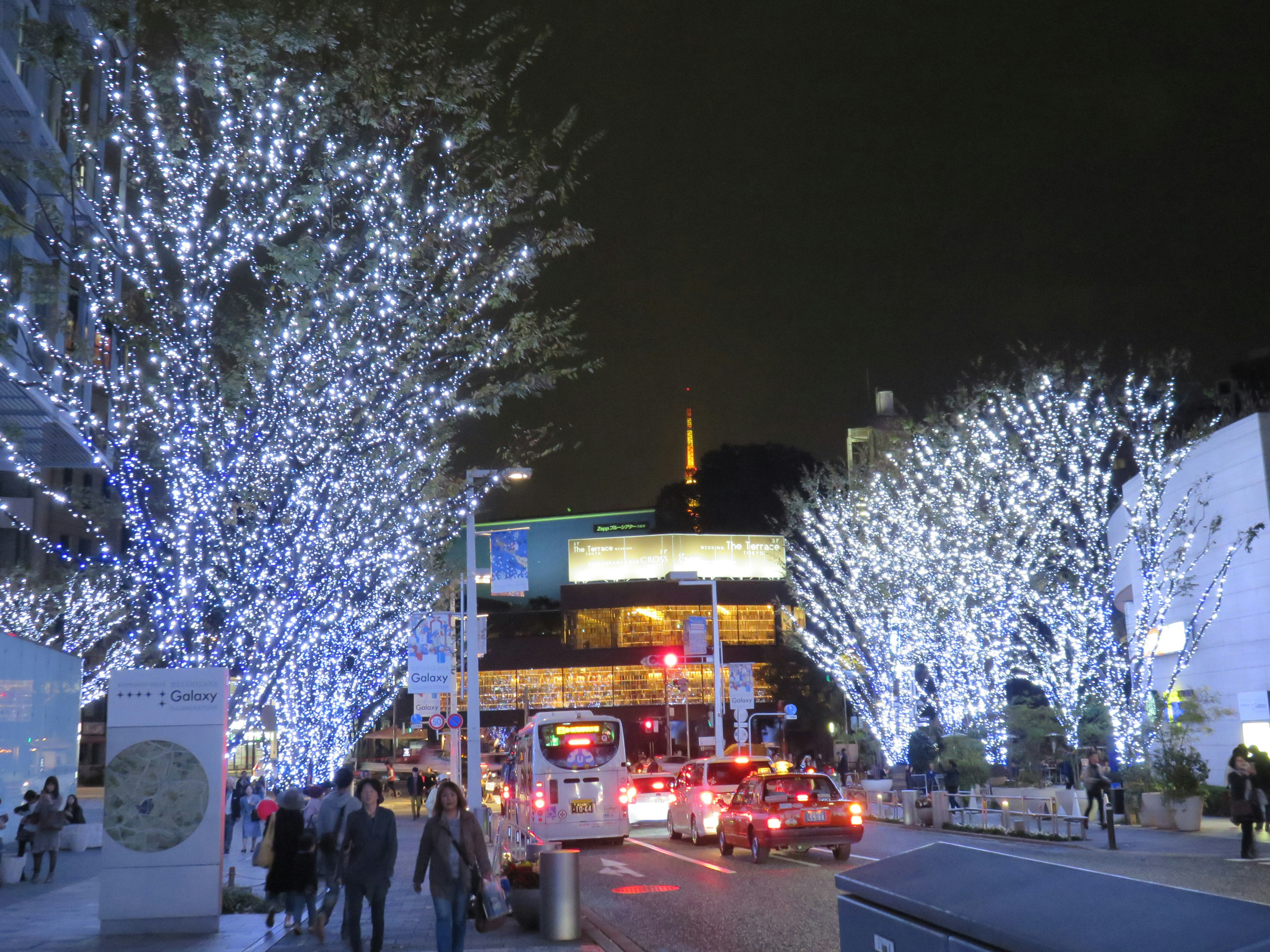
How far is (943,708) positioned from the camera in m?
33.3

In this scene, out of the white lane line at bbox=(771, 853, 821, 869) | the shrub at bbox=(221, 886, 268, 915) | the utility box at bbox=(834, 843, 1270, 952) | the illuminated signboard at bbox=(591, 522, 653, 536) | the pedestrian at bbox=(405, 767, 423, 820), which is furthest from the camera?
the illuminated signboard at bbox=(591, 522, 653, 536)

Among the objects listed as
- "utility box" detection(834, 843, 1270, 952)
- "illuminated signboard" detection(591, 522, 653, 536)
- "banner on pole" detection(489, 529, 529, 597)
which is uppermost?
Result: "illuminated signboard" detection(591, 522, 653, 536)

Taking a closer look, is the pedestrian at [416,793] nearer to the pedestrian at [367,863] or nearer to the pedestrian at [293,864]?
the pedestrian at [293,864]

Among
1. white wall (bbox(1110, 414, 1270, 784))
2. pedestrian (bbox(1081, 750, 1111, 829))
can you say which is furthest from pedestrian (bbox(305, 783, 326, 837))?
white wall (bbox(1110, 414, 1270, 784))

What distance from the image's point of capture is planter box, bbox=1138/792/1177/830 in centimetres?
2253

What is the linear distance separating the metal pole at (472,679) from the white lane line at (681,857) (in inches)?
153

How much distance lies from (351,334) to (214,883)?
735cm

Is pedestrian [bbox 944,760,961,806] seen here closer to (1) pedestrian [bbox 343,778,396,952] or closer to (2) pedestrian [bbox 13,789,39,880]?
(1) pedestrian [bbox 343,778,396,952]

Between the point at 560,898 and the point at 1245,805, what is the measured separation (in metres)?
10.9

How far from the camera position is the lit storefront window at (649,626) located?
79.4 m

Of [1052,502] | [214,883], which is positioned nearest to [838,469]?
[1052,502]

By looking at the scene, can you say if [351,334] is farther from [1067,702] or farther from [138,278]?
[1067,702]

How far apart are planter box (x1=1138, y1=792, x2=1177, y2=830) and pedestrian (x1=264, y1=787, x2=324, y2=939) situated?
57.5 ft

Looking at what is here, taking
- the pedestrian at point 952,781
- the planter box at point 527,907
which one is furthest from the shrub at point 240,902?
the pedestrian at point 952,781
